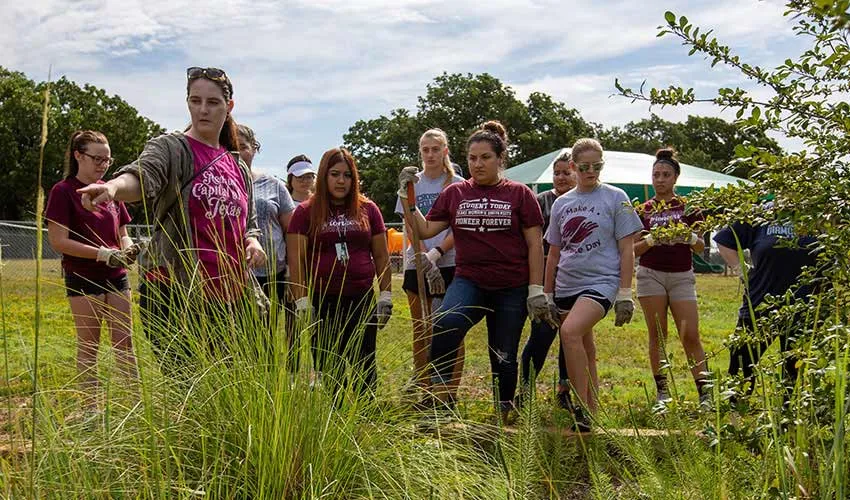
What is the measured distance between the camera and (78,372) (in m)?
2.70

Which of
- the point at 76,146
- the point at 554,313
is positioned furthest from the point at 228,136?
the point at 554,313

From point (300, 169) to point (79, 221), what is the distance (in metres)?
1.87

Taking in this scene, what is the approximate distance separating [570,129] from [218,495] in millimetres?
55450

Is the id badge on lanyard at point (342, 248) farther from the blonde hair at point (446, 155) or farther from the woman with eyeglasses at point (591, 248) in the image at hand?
the woman with eyeglasses at point (591, 248)

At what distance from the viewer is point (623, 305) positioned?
16.0 feet

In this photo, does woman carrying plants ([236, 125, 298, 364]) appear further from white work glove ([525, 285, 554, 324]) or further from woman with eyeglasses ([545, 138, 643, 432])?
woman with eyeglasses ([545, 138, 643, 432])

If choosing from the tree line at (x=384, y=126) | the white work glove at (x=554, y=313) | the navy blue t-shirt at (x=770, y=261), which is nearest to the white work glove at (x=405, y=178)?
the white work glove at (x=554, y=313)

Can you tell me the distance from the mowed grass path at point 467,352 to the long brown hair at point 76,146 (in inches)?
25.7

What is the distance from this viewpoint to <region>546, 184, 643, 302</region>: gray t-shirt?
16.0 feet

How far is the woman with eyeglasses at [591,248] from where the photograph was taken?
4805 mm

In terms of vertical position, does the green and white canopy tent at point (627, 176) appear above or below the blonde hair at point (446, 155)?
above

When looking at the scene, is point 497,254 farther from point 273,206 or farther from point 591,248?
point 273,206

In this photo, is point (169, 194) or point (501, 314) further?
point (501, 314)

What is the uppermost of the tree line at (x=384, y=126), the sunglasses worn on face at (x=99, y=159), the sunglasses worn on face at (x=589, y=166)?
the tree line at (x=384, y=126)
